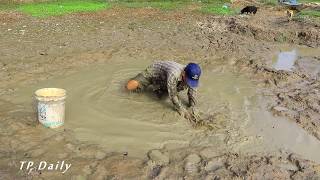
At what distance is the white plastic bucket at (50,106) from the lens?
5543 millimetres

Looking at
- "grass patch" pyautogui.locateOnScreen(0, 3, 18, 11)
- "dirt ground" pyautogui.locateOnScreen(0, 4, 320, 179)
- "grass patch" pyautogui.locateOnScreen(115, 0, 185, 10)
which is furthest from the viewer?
"grass patch" pyautogui.locateOnScreen(115, 0, 185, 10)

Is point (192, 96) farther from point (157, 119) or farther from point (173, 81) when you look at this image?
point (157, 119)

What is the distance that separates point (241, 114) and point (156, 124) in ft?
5.11

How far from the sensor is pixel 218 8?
57.5 feet

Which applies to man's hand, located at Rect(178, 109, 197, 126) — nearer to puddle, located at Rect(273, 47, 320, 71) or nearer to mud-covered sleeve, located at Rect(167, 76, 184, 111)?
mud-covered sleeve, located at Rect(167, 76, 184, 111)

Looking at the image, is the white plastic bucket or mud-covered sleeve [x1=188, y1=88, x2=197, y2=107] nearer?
the white plastic bucket

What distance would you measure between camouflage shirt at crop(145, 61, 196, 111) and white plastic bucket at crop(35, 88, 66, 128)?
5.38 feet

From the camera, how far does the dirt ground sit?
16.7 feet

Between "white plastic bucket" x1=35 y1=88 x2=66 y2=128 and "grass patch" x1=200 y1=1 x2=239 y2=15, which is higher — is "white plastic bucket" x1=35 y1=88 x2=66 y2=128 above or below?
below

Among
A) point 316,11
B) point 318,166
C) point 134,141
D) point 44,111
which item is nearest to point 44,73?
point 44,111

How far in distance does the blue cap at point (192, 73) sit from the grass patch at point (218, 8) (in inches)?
420

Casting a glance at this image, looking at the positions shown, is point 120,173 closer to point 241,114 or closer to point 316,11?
point 241,114

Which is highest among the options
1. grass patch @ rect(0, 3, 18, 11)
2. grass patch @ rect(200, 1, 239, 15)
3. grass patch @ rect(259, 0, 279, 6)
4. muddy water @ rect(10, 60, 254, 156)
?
grass patch @ rect(259, 0, 279, 6)

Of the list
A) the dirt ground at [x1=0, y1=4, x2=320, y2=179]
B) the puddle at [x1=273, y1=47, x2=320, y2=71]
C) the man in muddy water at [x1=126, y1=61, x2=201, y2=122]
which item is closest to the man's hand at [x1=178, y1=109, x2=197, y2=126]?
the man in muddy water at [x1=126, y1=61, x2=201, y2=122]
